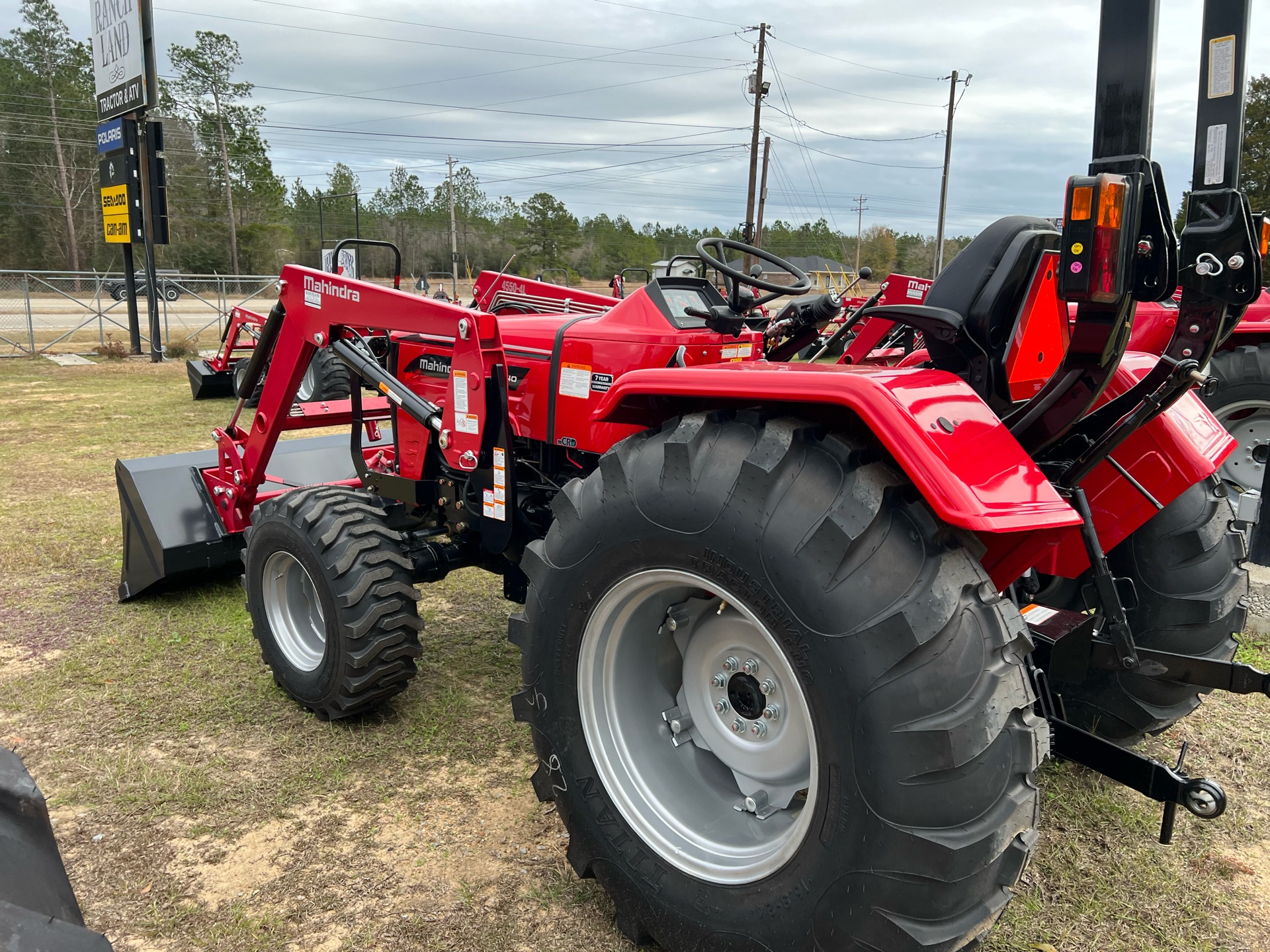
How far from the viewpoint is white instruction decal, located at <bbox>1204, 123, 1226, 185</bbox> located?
1677 mm

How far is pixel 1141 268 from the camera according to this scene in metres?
1.72

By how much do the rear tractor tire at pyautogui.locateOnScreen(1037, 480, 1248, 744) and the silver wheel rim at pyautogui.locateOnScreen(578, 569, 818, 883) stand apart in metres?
1.19

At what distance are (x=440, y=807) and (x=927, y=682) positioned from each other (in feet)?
5.64

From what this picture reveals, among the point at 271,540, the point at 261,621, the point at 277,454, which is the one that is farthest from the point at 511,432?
the point at 277,454

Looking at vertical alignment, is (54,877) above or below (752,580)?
below

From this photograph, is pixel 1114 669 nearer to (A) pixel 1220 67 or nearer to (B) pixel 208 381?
(A) pixel 1220 67

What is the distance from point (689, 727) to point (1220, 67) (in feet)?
5.98

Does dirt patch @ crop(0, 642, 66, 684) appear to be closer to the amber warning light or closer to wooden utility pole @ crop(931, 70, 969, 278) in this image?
the amber warning light

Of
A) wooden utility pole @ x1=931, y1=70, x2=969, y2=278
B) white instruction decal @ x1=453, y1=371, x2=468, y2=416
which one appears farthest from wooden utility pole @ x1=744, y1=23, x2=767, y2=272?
white instruction decal @ x1=453, y1=371, x2=468, y2=416

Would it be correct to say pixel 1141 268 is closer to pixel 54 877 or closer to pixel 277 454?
pixel 54 877

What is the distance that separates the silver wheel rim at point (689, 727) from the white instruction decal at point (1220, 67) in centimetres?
137

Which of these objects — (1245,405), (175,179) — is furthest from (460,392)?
(175,179)

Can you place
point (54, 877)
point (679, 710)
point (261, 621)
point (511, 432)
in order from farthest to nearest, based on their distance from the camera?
point (261, 621) < point (511, 432) < point (679, 710) < point (54, 877)

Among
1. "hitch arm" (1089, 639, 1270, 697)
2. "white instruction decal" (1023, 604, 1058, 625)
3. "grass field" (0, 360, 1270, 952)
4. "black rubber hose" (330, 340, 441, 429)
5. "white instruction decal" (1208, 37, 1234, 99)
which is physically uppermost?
"white instruction decal" (1208, 37, 1234, 99)
